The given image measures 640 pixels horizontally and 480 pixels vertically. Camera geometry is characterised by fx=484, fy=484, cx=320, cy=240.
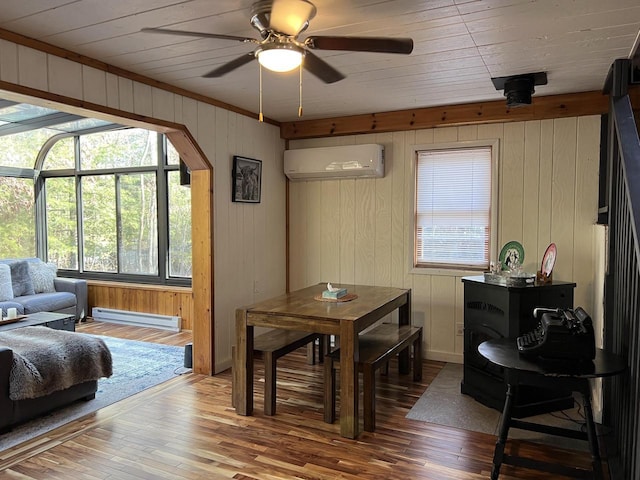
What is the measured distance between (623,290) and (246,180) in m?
3.23

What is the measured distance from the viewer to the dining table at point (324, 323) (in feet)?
9.90

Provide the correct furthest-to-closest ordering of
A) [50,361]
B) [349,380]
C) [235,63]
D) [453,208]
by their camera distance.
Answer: [453,208]
[50,361]
[349,380]
[235,63]

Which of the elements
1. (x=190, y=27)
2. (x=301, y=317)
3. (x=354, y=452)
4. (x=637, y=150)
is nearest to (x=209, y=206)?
(x=301, y=317)

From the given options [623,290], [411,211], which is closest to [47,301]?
[411,211]

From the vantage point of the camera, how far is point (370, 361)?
10.3 ft

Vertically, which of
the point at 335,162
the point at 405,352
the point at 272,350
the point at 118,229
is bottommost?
the point at 405,352

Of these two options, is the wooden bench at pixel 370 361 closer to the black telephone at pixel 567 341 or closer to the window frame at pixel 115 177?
the black telephone at pixel 567 341

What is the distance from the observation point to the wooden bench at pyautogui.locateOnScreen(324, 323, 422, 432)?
3117 mm

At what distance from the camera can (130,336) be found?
571 cm

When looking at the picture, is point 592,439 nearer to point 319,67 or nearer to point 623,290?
point 623,290

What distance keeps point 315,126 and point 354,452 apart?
130 inches

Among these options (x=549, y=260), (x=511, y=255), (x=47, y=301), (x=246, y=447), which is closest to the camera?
(x=246, y=447)

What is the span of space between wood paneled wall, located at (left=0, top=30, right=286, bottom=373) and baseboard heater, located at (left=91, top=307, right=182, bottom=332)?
166cm

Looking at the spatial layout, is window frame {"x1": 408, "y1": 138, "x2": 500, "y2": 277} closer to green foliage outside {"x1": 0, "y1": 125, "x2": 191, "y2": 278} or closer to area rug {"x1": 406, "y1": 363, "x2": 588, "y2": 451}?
area rug {"x1": 406, "y1": 363, "x2": 588, "y2": 451}
